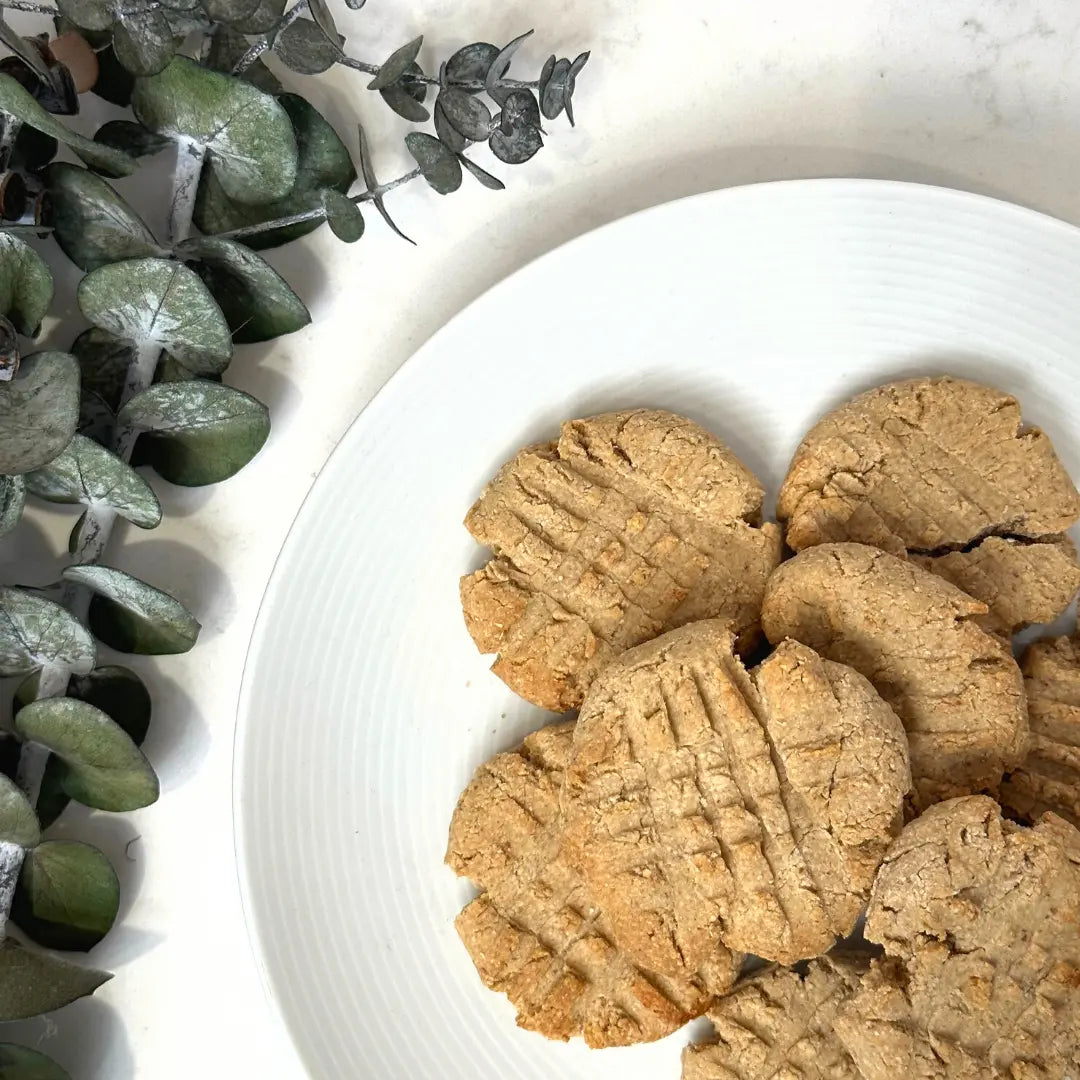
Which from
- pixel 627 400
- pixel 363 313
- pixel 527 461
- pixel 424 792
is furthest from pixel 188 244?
pixel 424 792

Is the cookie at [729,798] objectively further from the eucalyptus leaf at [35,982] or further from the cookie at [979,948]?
the eucalyptus leaf at [35,982]

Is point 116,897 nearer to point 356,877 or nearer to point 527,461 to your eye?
point 356,877

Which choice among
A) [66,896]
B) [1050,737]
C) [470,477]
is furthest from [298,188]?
[1050,737]

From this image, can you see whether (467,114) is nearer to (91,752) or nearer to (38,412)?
(38,412)

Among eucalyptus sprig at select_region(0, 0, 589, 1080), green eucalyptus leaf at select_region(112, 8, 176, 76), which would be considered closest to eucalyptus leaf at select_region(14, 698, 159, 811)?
eucalyptus sprig at select_region(0, 0, 589, 1080)

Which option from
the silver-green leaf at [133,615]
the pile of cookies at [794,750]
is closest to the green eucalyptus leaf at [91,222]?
the silver-green leaf at [133,615]

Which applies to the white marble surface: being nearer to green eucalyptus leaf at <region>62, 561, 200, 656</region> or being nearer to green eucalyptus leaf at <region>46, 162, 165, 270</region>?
green eucalyptus leaf at <region>62, 561, 200, 656</region>
